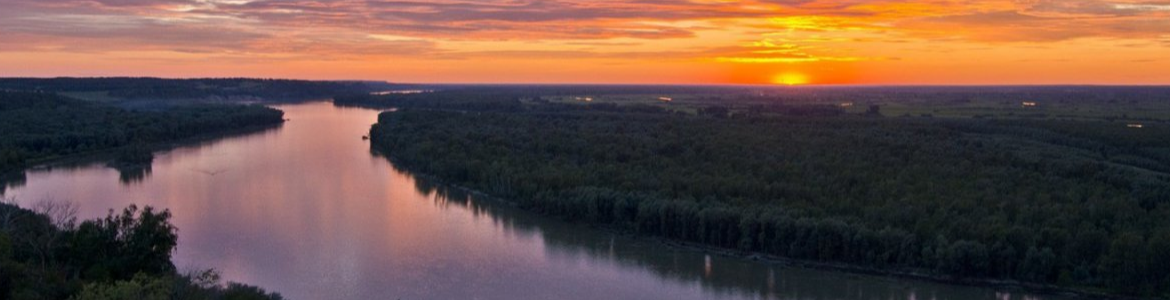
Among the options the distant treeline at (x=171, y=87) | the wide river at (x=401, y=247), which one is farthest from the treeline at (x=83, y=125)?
the distant treeline at (x=171, y=87)

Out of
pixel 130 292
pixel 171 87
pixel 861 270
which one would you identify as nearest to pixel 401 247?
pixel 861 270

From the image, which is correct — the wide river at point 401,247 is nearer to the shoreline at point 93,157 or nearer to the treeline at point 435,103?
the shoreline at point 93,157

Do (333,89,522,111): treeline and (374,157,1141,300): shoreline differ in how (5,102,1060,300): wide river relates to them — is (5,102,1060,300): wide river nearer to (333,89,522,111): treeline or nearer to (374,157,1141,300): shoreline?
(374,157,1141,300): shoreline

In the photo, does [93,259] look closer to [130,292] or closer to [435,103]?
[130,292]

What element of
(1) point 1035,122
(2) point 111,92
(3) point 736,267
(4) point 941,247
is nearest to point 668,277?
(3) point 736,267

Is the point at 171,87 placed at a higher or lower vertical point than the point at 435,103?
higher
